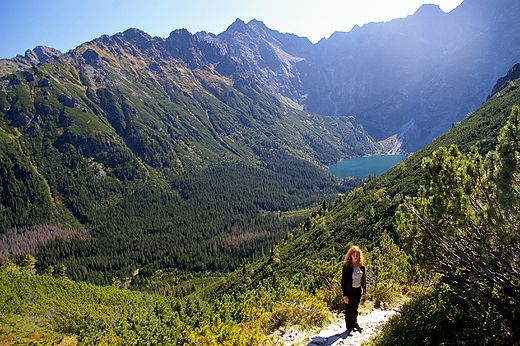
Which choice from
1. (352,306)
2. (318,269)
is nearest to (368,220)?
(318,269)

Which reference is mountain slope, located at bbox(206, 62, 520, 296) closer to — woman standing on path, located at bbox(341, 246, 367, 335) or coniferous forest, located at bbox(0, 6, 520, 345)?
coniferous forest, located at bbox(0, 6, 520, 345)

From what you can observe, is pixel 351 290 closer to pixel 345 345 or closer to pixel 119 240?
pixel 345 345

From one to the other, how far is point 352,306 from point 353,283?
90cm

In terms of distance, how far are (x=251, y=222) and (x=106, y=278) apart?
91.9 m

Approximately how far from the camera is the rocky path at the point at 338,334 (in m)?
11.4

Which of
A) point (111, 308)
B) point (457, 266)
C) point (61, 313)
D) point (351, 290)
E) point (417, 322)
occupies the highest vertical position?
point (457, 266)

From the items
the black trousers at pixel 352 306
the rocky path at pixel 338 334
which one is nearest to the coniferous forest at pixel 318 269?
the rocky path at pixel 338 334

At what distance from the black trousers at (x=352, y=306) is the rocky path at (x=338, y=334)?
53 cm

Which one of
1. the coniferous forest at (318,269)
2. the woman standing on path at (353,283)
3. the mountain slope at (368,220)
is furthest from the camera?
the mountain slope at (368,220)

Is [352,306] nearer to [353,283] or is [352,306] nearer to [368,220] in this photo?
[353,283]

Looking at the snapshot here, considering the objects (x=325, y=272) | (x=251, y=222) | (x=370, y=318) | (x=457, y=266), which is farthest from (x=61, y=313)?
(x=251, y=222)

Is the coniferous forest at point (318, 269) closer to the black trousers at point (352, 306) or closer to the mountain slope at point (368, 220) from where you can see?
the mountain slope at point (368, 220)

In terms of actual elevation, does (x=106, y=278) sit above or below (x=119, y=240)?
below

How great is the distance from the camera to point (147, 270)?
14038 centimetres
